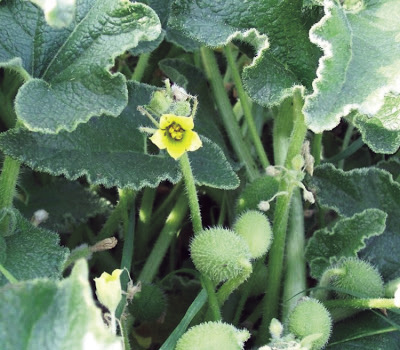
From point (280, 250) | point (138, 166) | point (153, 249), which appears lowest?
point (153, 249)

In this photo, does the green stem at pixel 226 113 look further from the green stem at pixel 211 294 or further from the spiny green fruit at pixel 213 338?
the spiny green fruit at pixel 213 338

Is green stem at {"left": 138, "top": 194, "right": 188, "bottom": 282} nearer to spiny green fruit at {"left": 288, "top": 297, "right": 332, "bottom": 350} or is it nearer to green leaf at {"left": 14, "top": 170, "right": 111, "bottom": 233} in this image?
green leaf at {"left": 14, "top": 170, "right": 111, "bottom": 233}

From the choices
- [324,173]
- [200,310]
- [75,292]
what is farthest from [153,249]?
[75,292]

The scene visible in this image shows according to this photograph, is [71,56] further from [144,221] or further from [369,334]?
[369,334]

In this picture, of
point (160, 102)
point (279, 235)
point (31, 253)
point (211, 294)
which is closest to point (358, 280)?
point (279, 235)

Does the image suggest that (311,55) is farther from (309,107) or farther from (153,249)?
(153,249)

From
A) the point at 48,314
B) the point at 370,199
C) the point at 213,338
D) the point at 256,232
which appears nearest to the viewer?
the point at 48,314

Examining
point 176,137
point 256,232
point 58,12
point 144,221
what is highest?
point 58,12
